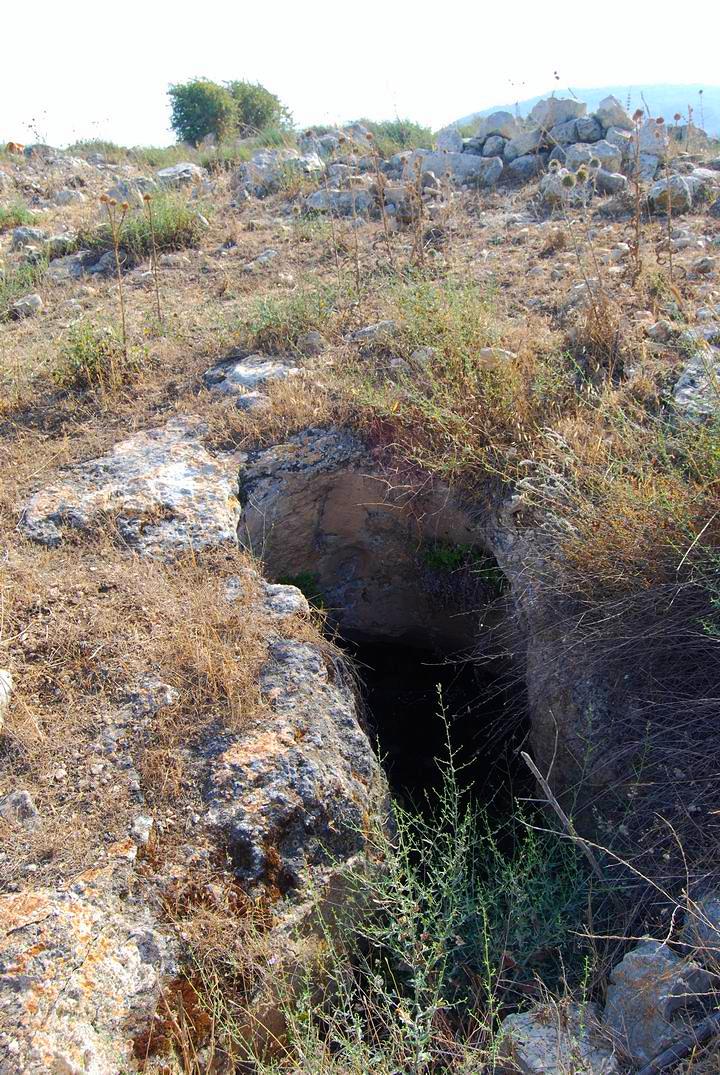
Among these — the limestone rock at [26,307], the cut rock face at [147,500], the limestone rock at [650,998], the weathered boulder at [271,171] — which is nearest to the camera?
the limestone rock at [650,998]

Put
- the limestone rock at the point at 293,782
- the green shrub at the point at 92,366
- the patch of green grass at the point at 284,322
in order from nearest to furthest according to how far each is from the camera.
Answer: the limestone rock at the point at 293,782 < the green shrub at the point at 92,366 < the patch of green grass at the point at 284,322

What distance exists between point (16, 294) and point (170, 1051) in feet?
17.2

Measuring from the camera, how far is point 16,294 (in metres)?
5.77

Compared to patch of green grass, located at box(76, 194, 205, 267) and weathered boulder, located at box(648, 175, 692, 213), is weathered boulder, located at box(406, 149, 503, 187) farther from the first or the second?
patch of green grass, located at box(76, 194, 205, 267)

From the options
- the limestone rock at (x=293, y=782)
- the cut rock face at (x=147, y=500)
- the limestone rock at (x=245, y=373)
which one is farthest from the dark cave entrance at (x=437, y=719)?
the limestone rock at (x=245, y=373)

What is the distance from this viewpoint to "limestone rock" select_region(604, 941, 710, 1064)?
6.59 ft

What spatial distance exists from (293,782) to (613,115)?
6856 mm

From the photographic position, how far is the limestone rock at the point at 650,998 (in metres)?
2.01

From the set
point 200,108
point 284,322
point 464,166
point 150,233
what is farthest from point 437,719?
point 200,108

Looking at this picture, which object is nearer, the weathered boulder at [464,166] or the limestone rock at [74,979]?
the limestone rock at [74,979]

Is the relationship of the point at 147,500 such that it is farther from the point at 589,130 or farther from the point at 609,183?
the point at 589,130

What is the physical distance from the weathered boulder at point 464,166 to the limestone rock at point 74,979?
21.4 feet

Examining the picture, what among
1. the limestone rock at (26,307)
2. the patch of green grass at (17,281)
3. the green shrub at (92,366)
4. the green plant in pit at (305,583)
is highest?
the patch of green grass at (17,281)

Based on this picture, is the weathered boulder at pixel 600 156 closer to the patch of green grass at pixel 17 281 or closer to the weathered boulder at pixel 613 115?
the weathered boulder at pixel 613 115
